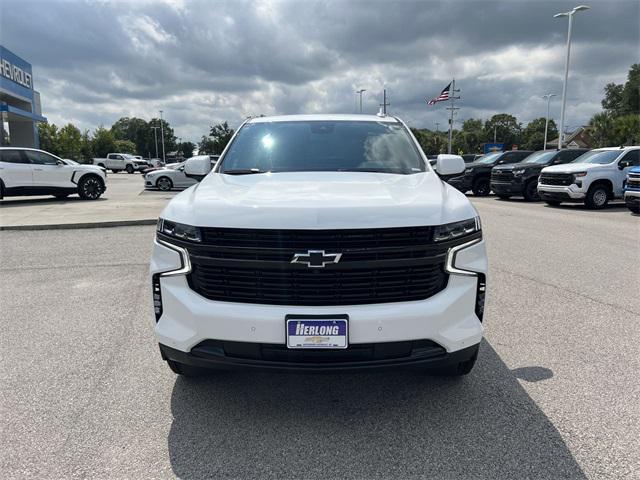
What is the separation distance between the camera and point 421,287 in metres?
2.79

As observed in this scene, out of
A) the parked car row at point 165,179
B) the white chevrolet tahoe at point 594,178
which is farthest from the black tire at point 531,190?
the parked car row at point 165,179

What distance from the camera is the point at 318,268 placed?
2.68 m

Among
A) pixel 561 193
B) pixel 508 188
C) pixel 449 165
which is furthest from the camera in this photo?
pixel 508 188

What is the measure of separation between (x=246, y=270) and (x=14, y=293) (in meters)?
4.48

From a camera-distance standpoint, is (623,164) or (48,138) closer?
(623,164)

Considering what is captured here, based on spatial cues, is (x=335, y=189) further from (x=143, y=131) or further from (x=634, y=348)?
(x=143, y=131)

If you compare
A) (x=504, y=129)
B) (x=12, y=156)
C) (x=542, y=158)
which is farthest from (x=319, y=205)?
(x=504, y=129)

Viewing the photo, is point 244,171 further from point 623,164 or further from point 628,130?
point 628,130

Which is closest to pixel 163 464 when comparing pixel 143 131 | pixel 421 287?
pixel 421 287

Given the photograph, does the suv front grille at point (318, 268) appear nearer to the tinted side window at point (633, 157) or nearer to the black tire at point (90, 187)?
the tinted side window at point (633, 157)

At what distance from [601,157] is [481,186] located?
5248 mm

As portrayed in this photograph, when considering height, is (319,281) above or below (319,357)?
above

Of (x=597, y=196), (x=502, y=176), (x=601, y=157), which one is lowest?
(x=597, y=196)

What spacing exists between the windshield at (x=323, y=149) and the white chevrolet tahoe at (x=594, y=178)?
12.1 m
